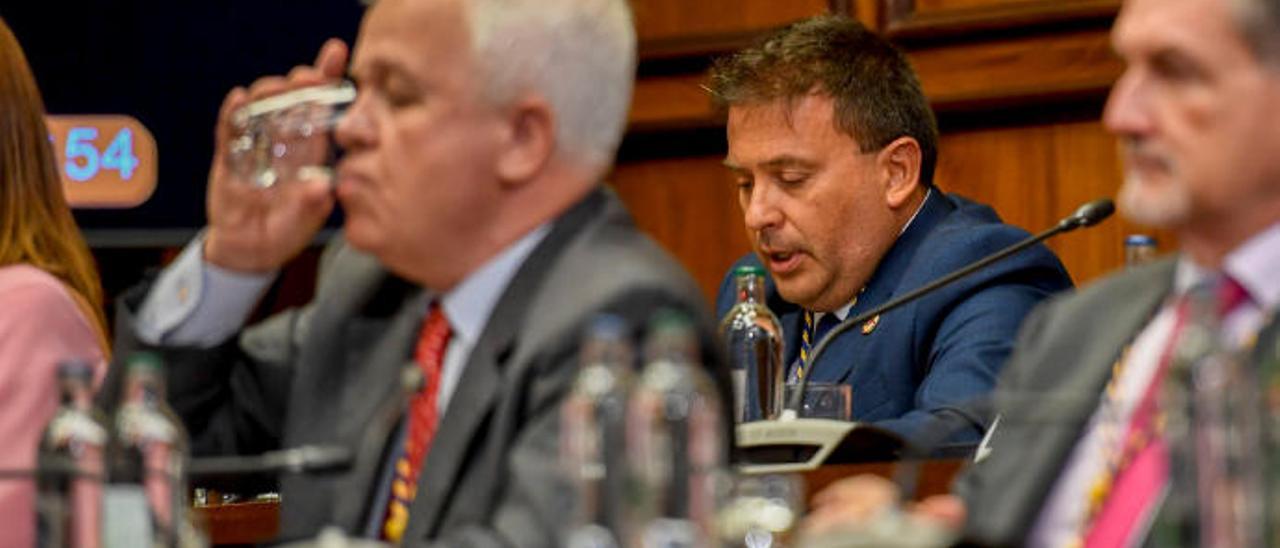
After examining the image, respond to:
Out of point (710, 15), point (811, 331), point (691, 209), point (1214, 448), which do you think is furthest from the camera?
point (691, 209)

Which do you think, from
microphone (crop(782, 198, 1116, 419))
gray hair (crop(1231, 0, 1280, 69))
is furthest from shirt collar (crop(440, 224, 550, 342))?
microphone (crop(782, 198, 1116, 419))

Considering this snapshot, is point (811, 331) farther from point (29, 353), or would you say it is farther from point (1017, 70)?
point (29, 353)

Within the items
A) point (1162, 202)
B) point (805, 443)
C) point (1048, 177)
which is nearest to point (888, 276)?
point (1048, 177)

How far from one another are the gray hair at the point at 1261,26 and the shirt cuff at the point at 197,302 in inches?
42.8

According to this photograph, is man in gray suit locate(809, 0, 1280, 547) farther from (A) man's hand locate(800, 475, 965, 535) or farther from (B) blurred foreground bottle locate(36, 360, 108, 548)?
(B) blurred foreground bottle locate(36, 360, 108, 548)

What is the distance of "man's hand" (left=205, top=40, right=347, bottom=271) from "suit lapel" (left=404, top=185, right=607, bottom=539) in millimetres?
321

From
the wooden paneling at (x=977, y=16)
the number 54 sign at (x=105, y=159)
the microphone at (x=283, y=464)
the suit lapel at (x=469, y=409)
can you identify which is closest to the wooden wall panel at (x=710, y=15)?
the wooden paneling at (x=977, y=16)

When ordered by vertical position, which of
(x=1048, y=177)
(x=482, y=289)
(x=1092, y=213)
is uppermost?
(x=482, y=289)

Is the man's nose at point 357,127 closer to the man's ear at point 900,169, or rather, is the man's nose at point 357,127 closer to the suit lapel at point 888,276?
the suit lapel at point 888,276

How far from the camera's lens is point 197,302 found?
2.81 meters

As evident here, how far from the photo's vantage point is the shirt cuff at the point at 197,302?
9.20 ft

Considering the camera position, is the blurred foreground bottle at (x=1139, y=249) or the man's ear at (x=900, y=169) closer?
the blurred foreground bottle at (x=1139, y=249)

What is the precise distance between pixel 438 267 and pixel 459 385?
175 millimetres

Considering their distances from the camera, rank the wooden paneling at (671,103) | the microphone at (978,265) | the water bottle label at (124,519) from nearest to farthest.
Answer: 1. the water bottle label at (124,519)
2. the microphone at (978,265)
3. the wooden paneling at (671,103)
